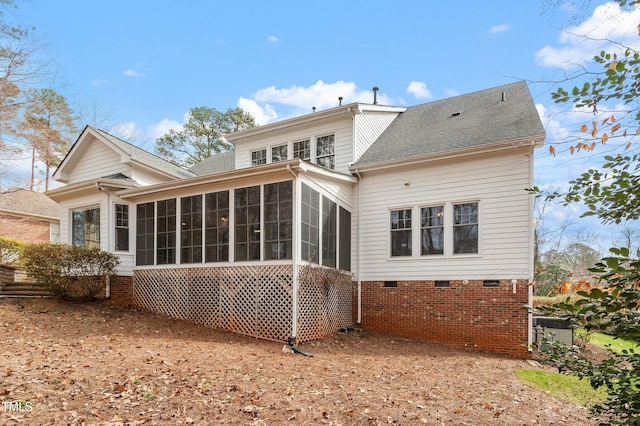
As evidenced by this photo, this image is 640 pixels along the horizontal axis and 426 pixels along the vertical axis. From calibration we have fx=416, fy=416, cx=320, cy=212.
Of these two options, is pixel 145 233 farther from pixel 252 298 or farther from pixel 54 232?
pixel 54 232

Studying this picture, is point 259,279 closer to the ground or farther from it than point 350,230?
closer to the ground

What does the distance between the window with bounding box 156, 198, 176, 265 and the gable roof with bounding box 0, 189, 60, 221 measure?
45.0 ft

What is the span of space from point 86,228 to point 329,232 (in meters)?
8.19

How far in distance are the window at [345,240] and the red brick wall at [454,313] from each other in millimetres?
901

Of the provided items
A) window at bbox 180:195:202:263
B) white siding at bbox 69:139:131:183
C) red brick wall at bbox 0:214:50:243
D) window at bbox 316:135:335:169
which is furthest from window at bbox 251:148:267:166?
red brick wall at bbox 0:214:50:243

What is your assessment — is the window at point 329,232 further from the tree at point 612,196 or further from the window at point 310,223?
the tree at point 612,196

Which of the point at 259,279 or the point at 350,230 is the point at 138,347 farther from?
the point at 350,230

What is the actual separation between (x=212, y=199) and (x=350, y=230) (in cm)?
424

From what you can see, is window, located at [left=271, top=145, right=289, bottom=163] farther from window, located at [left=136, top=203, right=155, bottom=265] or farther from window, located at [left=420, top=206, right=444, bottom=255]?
window, located at [left=420, top=206, right=444, bottom=255]

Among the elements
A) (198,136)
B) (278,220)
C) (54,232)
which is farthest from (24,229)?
(278,220)

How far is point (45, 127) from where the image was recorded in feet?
49.2

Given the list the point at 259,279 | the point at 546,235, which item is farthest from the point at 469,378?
the point at 546,235

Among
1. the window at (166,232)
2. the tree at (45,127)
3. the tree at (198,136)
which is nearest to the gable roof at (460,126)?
the window at (166,232)

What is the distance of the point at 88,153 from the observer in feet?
48.8
